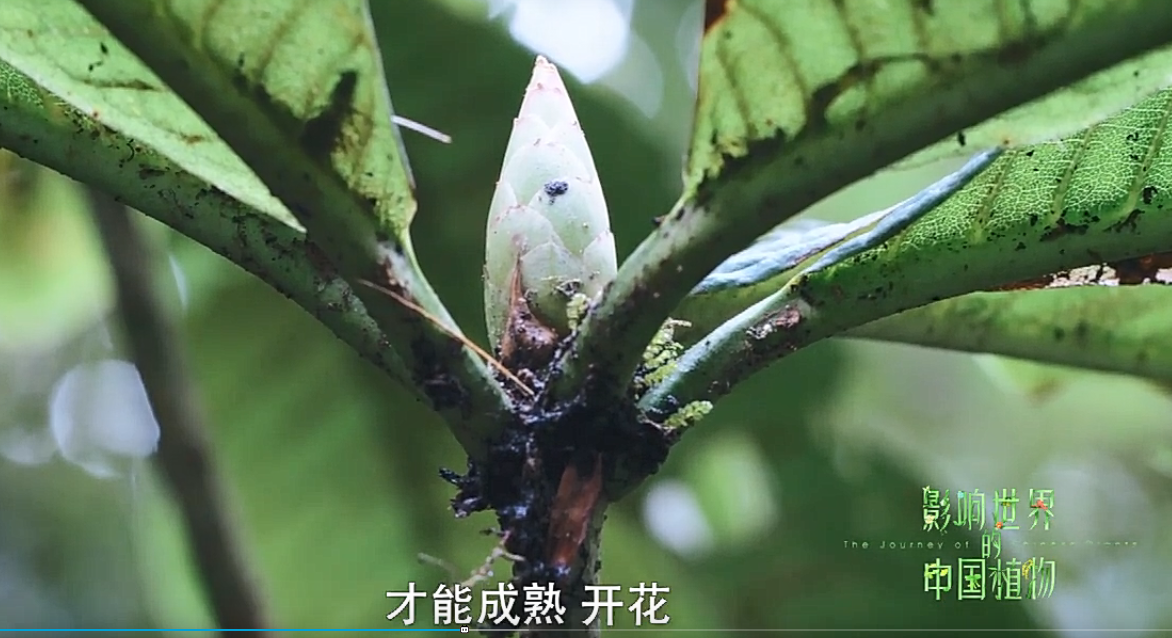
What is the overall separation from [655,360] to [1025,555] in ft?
3.23

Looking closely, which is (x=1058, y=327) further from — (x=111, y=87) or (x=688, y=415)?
(x=111, y=87)

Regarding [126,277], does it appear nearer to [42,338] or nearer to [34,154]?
[34,154]

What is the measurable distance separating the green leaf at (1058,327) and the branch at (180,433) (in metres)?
0.62

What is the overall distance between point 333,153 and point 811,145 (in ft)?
0.61

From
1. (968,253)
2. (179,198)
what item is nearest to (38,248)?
(179,198)

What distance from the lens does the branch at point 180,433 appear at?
1023 millimetres

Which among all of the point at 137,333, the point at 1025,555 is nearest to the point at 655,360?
the point at 137,333

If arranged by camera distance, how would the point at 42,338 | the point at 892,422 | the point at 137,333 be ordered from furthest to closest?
the point at 892,422
the point at 42,338
the point at 137,333

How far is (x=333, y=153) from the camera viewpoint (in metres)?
0.46

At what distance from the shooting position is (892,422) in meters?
2.12

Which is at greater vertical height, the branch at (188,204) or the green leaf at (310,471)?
the green leaf at (310,471)
